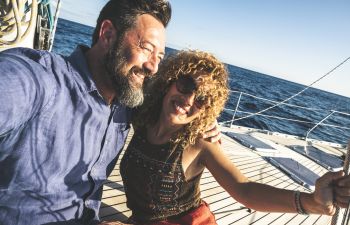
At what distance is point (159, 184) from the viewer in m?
2.21

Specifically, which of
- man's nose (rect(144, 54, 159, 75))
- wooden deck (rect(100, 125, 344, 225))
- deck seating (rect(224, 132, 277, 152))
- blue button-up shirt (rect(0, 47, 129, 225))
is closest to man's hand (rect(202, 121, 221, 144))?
man's nose (rect(144, 54, 159, 75))

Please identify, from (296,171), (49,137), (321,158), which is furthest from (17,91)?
(321,158)

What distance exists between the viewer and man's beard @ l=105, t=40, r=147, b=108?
198 centimetres

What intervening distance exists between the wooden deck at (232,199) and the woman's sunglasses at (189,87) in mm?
1311

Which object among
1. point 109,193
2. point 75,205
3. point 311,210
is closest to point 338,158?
point 109,193

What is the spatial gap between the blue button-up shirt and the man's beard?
146 millimetres

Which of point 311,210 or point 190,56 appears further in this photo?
point 190,56

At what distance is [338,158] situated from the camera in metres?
8.20

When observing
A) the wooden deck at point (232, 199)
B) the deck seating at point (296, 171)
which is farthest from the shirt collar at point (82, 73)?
the deck seating at point (296, 171)

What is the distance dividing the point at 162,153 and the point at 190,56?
2.71ft

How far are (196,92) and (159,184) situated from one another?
732 millimetres

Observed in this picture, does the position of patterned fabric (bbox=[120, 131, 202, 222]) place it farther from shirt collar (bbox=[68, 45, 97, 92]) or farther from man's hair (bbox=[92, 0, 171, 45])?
man's hair (bbox=[92, 0, 171, 45])

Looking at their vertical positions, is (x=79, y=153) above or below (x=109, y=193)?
above

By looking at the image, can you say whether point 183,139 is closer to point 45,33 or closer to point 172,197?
point 172,197
